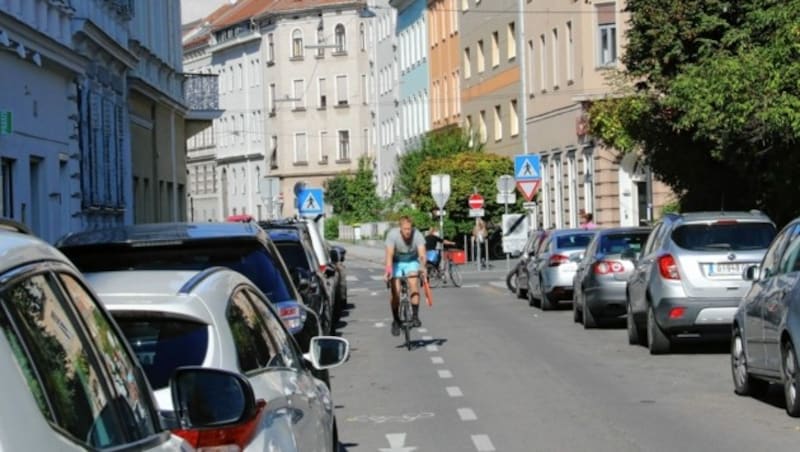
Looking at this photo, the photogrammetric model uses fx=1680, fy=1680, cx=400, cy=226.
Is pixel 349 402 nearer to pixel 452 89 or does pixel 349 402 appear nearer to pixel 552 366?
pixel 552 366

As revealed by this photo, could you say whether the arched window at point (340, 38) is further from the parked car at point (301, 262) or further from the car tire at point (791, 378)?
the car tire at point (791, 378)

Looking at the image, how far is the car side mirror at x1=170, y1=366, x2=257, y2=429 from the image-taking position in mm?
4586

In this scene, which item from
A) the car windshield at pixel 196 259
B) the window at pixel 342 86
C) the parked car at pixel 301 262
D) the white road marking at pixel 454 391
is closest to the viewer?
the car windshield at pixel 196 259

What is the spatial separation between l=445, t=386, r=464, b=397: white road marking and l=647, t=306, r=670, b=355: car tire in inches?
137

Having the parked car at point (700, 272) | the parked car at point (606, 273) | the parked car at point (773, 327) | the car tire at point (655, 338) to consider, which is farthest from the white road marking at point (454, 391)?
the parked car at point (606, 273)

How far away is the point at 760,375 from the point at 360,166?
86436 millimetres

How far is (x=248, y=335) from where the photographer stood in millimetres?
6598

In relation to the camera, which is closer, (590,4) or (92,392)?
(92,392)

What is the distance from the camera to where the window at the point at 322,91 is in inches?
4309

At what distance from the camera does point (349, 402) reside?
50.0ft

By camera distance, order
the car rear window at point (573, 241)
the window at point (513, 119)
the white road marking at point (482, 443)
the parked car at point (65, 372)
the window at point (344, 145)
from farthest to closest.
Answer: the window at point (344, 145) < the window at point (513, 119) < the car rear window at point (573, 241) < the white road marking at point (482, 443) < the parked car at point (65, 372)

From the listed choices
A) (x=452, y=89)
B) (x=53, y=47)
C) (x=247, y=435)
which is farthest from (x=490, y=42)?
(x=247, y=435)

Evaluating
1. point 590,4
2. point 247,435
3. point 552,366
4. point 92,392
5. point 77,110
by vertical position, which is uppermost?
point 590,4

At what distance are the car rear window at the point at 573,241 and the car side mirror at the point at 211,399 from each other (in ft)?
84.7
